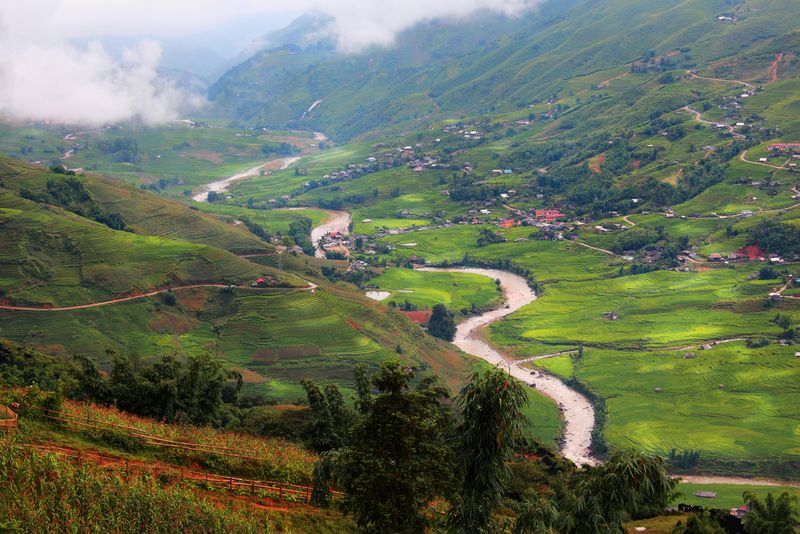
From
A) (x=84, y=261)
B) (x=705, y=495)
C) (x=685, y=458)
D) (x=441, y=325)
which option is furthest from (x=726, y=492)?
(x=84, y=261)

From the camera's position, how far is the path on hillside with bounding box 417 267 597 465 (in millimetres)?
62812

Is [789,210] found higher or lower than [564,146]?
lower

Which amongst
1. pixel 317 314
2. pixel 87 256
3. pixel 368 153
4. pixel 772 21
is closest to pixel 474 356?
pixel 317 314

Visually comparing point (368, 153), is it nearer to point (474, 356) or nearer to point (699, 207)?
point (699, 207)

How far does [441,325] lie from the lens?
8719 centimetres

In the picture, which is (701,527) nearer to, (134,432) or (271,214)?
(134,432)

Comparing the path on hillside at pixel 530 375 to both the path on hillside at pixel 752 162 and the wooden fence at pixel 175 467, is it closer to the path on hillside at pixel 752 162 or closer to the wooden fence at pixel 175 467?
the wooden fence at pixel 175 467

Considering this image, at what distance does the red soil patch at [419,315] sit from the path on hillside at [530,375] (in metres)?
4.41

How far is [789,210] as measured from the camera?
108 m

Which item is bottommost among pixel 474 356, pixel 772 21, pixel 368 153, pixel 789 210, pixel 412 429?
pixel 474 356

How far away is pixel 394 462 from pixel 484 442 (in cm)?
259

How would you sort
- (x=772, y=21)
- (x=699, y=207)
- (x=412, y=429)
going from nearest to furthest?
(x=412, y=429) → (x=699, y=207) → (x=772, y=21)

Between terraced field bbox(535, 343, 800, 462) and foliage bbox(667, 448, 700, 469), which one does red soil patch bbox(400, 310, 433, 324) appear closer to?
terraced field bbox(535, 343, 800, 462)

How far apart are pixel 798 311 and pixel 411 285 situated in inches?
1984
